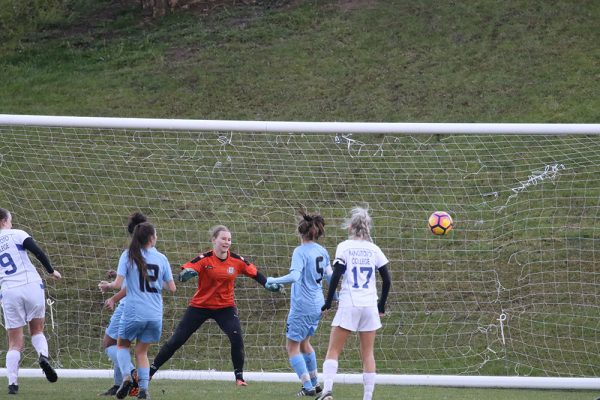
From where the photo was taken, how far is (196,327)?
9664 millimetres

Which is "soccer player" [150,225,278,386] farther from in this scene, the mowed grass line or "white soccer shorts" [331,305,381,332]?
"white soccer shorts" [331,305,381,332]

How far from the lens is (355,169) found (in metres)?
15.2

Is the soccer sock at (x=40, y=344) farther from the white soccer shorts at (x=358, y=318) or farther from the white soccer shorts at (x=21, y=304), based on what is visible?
the white soccer shorts at (x=358, y=318)

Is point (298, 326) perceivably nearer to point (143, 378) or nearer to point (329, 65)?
point (143, 378)

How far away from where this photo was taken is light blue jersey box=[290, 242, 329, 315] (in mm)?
9680

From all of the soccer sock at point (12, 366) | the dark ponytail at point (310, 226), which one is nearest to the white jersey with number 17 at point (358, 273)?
the dark ponytail at point (310, 226)

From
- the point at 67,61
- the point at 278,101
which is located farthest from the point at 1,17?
the point at 278,101

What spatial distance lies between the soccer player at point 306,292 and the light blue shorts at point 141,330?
1461 mm

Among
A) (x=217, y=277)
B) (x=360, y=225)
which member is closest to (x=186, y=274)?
(x=217, y=277)

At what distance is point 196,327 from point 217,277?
1.87 ft

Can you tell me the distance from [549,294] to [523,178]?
2243 mm

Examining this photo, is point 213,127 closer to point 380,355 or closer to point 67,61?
point 380,355

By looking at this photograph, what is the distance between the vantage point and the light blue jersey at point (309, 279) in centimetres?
968

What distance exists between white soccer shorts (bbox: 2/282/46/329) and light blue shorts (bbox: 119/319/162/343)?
4.10 feet
